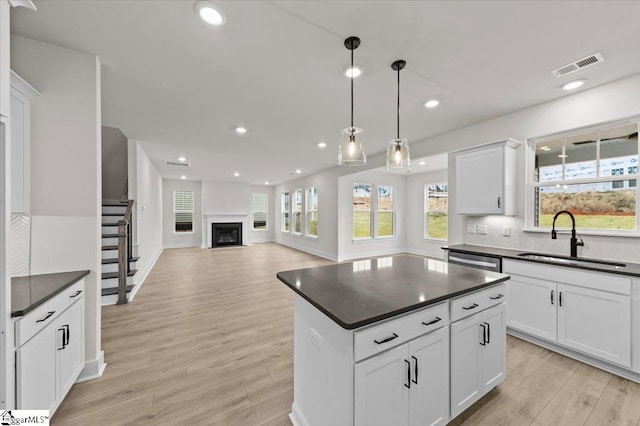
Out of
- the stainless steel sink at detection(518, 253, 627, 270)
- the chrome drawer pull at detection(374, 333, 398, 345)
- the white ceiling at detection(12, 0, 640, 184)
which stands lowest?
the chrome drawer pull at detection(374, 333, 398, 345)

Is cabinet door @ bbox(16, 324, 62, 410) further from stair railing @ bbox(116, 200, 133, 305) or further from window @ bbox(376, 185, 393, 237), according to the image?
window @ bbox(376, 185, 393, 237)

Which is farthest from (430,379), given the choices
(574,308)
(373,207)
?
(373,207)

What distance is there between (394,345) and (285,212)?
953 cm

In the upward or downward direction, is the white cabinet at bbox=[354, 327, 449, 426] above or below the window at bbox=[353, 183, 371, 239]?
below

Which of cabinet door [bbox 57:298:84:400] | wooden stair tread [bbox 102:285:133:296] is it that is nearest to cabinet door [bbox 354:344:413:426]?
cabinet door [bbox 57:298:84:400]

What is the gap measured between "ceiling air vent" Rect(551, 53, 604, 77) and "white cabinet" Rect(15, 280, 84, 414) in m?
4.30

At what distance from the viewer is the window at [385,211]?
25.5ft

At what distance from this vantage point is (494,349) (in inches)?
71.1

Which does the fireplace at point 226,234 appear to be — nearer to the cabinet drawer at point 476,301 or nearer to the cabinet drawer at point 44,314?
the cabinet drawer at point 44,314

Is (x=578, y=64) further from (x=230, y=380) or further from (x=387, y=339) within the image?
(x=230, y=380)

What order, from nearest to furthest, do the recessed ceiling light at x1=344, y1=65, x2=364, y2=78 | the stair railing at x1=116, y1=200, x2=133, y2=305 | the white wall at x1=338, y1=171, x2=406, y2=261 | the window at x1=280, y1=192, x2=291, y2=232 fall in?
the recessed ceiling light at x1=344, y1=65, x2=364, y2=78 < the stair railing at x1=116, y1=200, x2=133, y2=305 < the white wall at x1=338, y1=171, x2=406, y2=261 < the window at x1=280, y1=192, x2=291, y2=232

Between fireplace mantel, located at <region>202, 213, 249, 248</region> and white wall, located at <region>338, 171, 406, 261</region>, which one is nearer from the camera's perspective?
white wall, located at <region>338, 171, 406, 261</region>

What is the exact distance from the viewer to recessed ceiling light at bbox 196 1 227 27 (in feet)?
5.12

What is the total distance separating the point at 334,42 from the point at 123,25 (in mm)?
1515
